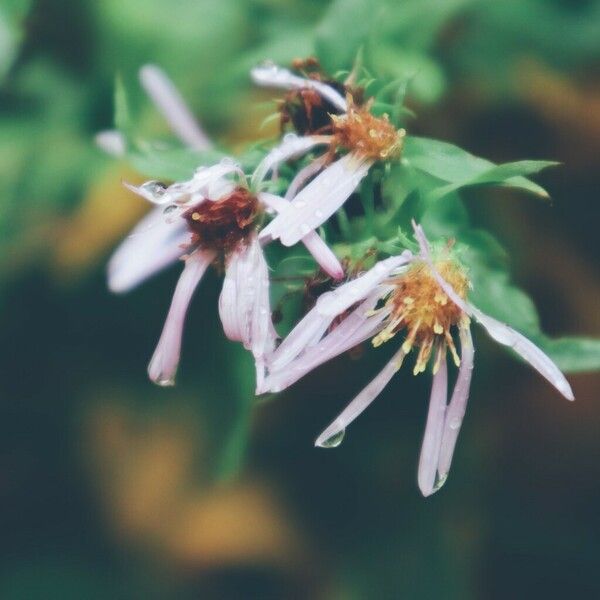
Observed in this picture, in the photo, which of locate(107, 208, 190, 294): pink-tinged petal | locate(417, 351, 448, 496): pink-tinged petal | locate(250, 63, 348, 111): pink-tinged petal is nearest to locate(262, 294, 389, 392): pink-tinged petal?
locate(417, 351, 448, 496): pink-tinged petal

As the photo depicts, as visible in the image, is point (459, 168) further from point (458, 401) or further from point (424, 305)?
point (458, 401)

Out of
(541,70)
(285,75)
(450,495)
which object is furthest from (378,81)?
(450,495)

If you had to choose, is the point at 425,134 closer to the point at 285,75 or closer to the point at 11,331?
the point at 285,75

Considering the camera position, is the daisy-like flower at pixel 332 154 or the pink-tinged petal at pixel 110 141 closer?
the daisy-like flower at pixel 332 154

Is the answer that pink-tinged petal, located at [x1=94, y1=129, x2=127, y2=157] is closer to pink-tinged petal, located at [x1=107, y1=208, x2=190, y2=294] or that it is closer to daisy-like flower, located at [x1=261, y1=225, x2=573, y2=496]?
pink-tinged petal, located at [x1=107, y1=208, x2=190, y2=294]

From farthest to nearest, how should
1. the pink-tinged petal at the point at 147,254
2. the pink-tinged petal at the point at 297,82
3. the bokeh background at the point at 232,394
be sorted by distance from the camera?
the bokeh background at the point at 232,394 < the pink-tinged petal at the point at 147,254 < the pink-tinged petal at the point at 297,82

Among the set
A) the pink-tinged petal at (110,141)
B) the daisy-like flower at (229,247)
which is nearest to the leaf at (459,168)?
the daisy-like flower at (229,247)

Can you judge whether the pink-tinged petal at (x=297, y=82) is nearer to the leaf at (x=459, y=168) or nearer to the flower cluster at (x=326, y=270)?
the flower cluster at (x=326, y=270)

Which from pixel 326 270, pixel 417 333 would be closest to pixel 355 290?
pixel 326 270
